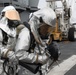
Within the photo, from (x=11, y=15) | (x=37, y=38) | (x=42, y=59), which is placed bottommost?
(x=42, y=59)

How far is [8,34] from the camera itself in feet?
11.8

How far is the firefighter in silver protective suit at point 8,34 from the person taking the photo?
3.44m

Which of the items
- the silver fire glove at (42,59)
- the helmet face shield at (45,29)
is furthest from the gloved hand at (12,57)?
the helmet face shield at (45,29)

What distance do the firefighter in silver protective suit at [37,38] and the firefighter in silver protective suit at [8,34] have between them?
0.29ft

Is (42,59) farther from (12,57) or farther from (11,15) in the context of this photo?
(11,15)

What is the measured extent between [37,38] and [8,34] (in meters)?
0.36

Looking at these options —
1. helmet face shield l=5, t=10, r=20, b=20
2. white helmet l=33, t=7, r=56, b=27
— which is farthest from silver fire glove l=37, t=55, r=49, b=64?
helmet face shield l=5, t=10, r=20, b=20

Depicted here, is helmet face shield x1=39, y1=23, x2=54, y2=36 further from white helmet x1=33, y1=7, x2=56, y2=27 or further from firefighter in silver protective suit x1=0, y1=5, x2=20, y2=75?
firefighter in silver protective suit x1=0, y1=5, x2=20, y2=75

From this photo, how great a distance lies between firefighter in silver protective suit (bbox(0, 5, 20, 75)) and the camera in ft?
11.3

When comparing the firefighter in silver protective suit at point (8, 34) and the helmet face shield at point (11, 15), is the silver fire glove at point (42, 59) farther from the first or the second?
the helmet face shield at point (11, 15)

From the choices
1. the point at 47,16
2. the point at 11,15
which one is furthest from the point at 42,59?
the point at 11,15

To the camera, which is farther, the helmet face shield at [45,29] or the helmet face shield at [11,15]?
the helmet face shield at [11,15]

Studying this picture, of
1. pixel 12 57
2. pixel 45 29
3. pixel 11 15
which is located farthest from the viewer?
pixel 11 15

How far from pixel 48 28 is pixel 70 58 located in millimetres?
8471
